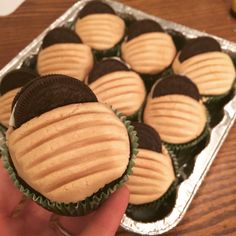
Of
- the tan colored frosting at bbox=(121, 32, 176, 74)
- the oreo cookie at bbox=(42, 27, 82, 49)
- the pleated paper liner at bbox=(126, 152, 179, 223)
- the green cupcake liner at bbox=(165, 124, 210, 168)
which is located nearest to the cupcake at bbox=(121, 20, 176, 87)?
the tan colored frosting at bbox=(121, 32, 176, 74)

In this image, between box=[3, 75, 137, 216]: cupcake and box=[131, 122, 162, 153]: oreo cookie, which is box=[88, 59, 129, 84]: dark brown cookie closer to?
box=[131, 122, 162, 153]: oreo cookie

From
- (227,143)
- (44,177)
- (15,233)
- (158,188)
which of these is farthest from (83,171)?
(227,143)

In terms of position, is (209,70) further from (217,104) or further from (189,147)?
(189,147)

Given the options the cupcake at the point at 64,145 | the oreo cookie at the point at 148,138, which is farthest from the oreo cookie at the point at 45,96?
the oreo cookie at the point at 148,138

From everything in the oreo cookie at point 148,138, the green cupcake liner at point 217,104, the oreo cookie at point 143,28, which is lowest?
the green cupcake liner at point 217,104

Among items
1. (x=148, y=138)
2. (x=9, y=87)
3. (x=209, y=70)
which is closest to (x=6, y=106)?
(x=9, y=87)

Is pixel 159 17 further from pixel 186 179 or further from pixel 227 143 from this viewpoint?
pixel 186 179

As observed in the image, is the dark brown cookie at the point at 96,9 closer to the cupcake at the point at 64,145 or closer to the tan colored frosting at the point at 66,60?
the tan colored frosting at the point at 66,60
